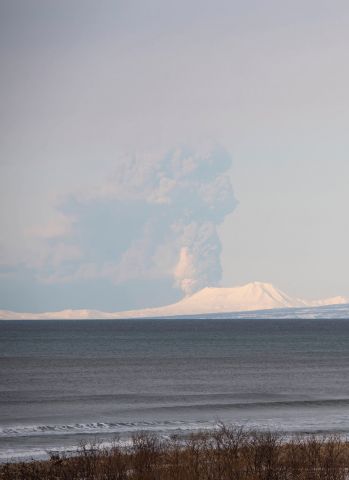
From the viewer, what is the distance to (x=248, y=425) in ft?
135

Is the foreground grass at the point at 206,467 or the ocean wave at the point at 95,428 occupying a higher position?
the foreground grass at the point at 206,467

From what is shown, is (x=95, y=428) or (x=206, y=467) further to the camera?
(x=95, y=428)

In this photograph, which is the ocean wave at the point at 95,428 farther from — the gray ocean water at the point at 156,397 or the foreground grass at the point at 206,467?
the foreground grass at the point at 206,467

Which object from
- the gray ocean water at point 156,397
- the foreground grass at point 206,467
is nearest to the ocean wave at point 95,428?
the gray ocean water at point 156,397

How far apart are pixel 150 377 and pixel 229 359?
1232 inches

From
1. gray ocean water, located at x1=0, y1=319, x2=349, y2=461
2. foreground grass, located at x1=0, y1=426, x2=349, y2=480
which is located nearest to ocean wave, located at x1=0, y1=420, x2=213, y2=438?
gray ocean water, located at x1=0, y1=319, x2=349, y2=461

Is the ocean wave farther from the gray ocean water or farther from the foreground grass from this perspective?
the foreground grass

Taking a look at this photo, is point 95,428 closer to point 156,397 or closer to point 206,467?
point 156,397

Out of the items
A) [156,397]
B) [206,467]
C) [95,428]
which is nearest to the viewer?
[206,467]

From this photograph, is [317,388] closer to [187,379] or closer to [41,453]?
[187,379]

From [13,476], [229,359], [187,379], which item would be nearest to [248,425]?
[13,476]

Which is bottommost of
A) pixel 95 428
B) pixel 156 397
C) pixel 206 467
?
pixel 95 428

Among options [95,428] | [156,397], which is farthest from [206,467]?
[156,397]

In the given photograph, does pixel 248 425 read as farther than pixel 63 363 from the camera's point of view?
No
